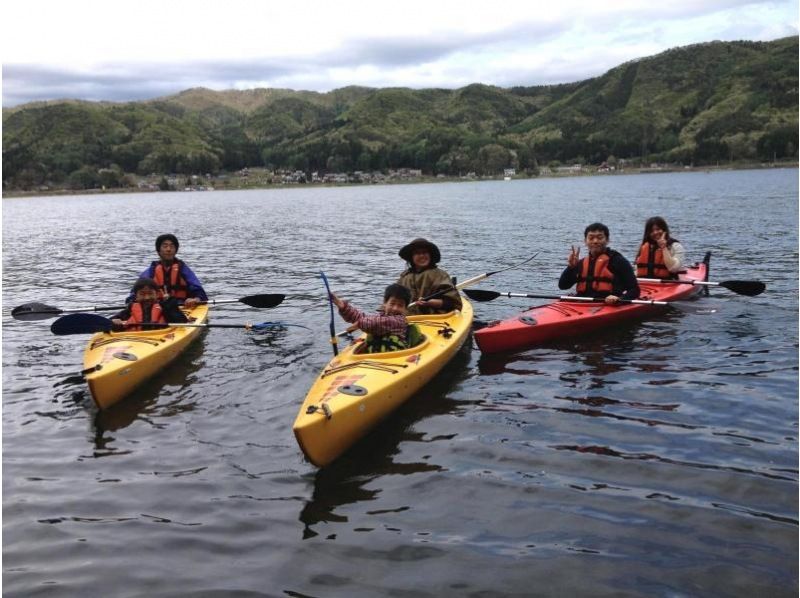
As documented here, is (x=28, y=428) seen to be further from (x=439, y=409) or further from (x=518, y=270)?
(x=518, y=270)

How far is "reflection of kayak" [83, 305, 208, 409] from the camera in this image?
853 cm

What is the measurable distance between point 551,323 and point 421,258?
2.37 meters

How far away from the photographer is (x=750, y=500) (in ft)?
19.4

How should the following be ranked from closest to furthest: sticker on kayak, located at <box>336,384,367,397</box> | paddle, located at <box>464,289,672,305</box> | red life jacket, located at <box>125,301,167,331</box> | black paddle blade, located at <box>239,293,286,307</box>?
sticker on kayak, located at <box>336,384,367,397</box> < red life jacket, located at <box>125,301,167,331</box> < paddle, located at <box>464,289,672,305</box> < black paddle blade, located at <box>239,293,286,307</box>

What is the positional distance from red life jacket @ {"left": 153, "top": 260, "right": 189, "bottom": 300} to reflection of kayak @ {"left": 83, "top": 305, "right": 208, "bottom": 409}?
1724 mm

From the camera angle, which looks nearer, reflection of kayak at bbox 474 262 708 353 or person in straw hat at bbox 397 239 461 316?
reflection of kayak at bbox 474 262 708 353

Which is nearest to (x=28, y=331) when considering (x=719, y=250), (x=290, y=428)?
(x=290, y=428)

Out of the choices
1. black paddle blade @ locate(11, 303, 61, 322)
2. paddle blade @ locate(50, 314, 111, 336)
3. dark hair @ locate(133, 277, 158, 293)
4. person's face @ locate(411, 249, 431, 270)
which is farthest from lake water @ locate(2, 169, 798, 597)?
person's face @ locate(411, 249, 431, 270)

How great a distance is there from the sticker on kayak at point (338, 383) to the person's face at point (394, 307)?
125cm

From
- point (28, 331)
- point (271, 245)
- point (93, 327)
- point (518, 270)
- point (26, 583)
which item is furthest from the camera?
point (271, 245)

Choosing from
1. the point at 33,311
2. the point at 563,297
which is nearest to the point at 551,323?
the point at 563,297

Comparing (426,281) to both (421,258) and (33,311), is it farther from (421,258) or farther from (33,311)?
(33,311)

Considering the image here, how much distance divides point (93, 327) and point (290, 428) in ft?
12.1

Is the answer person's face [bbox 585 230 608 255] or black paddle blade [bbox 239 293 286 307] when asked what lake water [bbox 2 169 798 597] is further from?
person's face [bbox 585 230 608 255]
